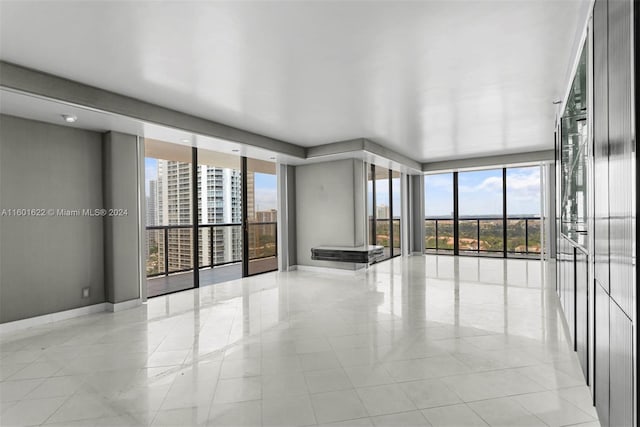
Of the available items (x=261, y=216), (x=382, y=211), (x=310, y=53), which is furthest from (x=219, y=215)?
(x=310, y=53)

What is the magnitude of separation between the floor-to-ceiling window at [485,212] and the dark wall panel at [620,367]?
8647 millimetres

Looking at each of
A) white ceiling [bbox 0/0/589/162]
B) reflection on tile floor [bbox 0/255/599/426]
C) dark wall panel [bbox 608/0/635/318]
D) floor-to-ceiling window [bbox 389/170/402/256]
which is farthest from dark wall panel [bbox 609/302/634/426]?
floor-to-ceiling window [bbox 389/170/402/256]

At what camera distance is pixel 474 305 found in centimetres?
471

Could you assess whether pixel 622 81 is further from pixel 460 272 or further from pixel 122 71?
pixel 460 272

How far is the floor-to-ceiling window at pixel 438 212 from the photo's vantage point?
416 inches

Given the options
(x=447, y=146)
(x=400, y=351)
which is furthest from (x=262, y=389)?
(x=447, y=146)

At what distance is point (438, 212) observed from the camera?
10.8m

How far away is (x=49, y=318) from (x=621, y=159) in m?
5.63

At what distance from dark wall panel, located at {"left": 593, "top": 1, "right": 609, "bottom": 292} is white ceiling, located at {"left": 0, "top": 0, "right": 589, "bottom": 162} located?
2.33 feet

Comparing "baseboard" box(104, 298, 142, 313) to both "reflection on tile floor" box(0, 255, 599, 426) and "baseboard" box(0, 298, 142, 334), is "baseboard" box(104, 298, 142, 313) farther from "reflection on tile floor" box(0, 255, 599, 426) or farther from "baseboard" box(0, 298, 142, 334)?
"reflection on tile floor" box(0, 255, 599, 426)

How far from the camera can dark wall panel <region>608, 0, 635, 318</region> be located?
1321mm

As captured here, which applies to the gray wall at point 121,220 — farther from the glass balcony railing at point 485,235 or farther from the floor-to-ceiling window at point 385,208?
the glass balcony railing at point 485,235

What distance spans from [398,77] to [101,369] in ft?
12.9

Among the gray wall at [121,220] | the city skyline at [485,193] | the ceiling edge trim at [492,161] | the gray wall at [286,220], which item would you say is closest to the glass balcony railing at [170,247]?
the gray wall at [121,220]
